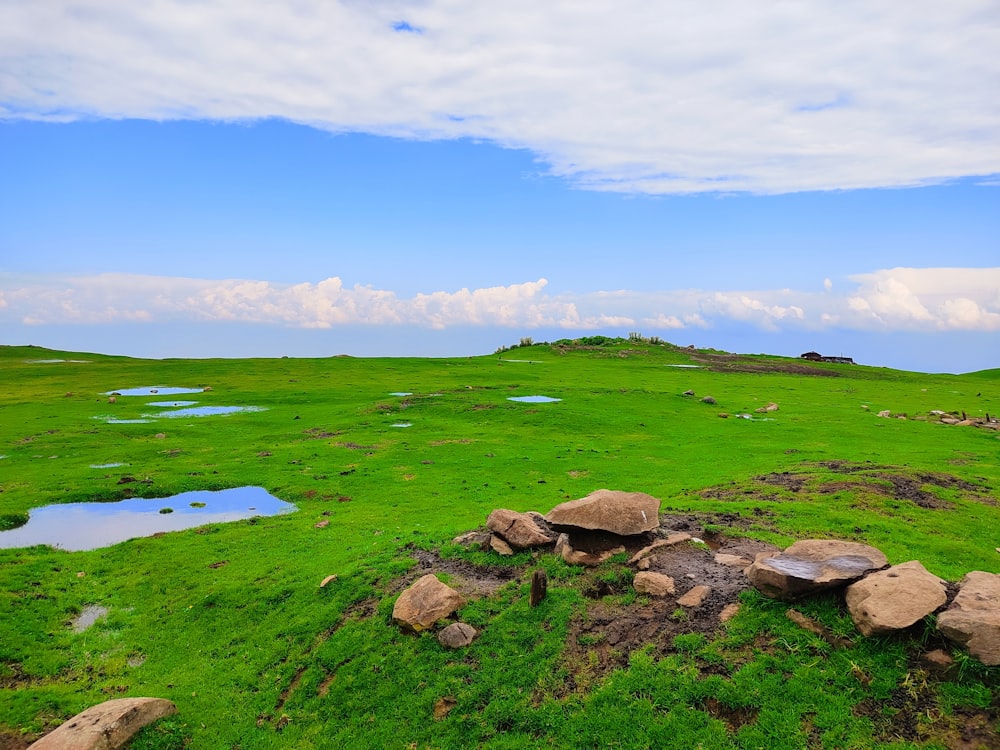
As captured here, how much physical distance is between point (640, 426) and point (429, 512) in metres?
23.6

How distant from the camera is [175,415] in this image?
4903cm

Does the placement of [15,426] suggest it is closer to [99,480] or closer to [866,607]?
[99,480]

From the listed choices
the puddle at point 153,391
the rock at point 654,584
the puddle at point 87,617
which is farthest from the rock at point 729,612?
the puddle at point 153,391

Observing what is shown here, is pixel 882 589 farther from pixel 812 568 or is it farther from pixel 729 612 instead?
pixel 729 612

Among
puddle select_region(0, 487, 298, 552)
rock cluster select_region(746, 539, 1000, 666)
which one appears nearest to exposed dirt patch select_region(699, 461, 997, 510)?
→ rock cluster select_region(746, 539, 1000, 666)

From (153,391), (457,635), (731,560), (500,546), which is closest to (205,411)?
(153,391)

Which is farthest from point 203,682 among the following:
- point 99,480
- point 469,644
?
point 99,480

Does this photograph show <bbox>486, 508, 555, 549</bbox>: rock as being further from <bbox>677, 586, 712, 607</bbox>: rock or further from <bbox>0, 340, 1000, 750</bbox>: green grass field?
<bbox>677, 586, 712, 607</bbox>: rock

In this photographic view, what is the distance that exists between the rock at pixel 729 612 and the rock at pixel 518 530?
17.6 ft

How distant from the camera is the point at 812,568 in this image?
39.0 feet

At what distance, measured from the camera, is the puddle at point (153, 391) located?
6062 cm

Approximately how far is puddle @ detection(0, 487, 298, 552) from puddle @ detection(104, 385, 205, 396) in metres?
37.9

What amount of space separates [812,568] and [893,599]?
1674 mm

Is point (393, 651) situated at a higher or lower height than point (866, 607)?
lower
